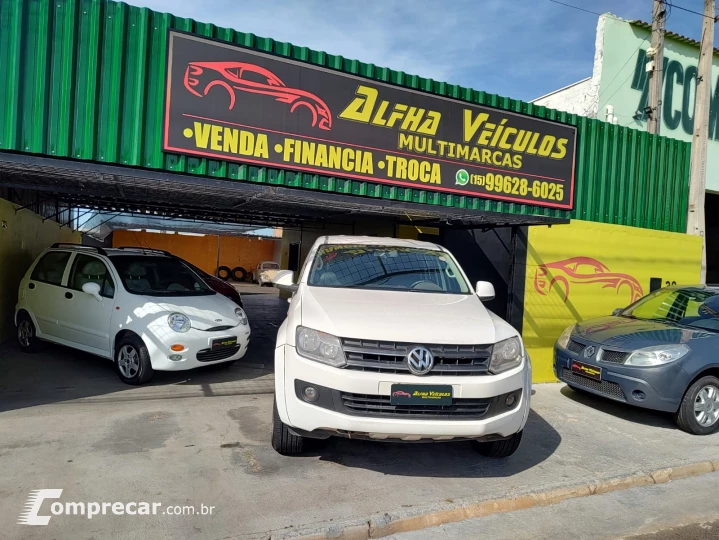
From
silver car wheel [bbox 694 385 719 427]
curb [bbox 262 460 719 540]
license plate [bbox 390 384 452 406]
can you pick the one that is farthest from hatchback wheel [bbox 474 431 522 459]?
silver car wheel [bbox 694 385 719 427]

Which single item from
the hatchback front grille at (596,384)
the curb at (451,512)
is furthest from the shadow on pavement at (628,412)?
the curb at (451,512)

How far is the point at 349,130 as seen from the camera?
723cm

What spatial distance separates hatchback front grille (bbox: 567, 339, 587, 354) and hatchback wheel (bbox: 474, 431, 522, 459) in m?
2.39

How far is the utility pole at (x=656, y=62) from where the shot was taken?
11461 millimetres

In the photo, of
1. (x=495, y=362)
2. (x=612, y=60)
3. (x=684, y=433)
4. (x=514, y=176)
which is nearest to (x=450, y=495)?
(x=495, y=362)

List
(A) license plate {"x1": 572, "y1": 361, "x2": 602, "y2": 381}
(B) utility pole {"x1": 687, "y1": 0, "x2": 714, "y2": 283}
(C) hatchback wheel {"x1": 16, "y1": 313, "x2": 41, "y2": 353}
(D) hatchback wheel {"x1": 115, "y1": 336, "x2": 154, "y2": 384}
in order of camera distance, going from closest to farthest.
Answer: (A) license plate {"x1": 572, "y1": 361, "x2": 602, "y2": 381} → (D) hatchback wheel {"x1": 115, "y1": 336, "x2": 154, "y2": 384} → (C) hatchback wheel {"x1": 16, "y1": 313, "x2": 41, "y2": 353} → (B) utility pole {"x1": 687, "y1": 0, "x2": 714, "y2": 283}

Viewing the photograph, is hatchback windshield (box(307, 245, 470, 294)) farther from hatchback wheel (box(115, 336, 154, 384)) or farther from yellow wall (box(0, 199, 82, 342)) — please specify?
yellow wall (box(0, 199, 82, 342))

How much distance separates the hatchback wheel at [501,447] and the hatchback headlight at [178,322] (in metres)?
3.76

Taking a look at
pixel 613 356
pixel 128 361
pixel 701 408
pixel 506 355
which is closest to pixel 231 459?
pixel 506 355

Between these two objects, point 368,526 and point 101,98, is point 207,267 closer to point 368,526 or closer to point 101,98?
point 101,98

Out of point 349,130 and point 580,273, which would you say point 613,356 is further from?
point 349,130

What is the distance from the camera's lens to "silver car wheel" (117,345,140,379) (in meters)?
6.32

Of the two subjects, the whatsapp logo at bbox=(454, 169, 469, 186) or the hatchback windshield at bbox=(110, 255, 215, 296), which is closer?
Result: the hatchback windshield at bbox=(110, 255, 215, 296)

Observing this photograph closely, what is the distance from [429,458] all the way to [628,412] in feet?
11.5
